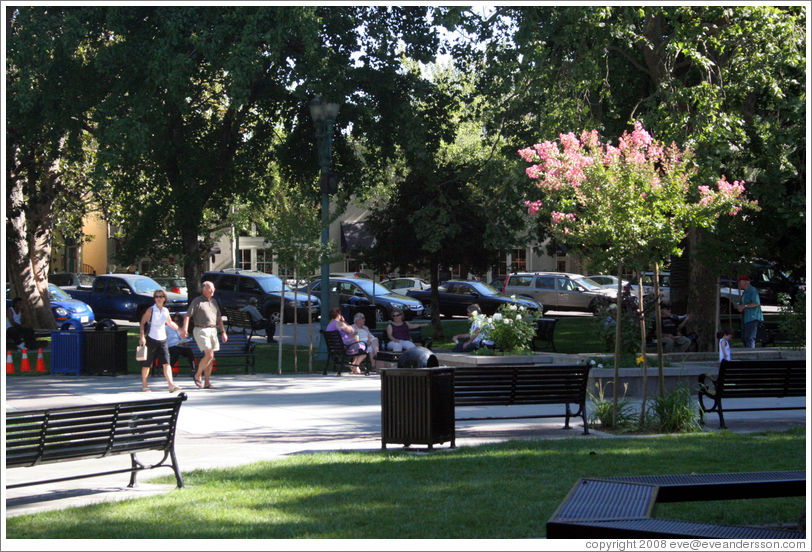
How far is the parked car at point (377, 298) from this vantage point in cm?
2962

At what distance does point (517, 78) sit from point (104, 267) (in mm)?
51190

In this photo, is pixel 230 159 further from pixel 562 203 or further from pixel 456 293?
pixel 562 203

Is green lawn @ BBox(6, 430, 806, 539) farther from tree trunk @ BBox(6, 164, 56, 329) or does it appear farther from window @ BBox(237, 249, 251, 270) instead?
window @ BBox(237, 249, 251, 270)

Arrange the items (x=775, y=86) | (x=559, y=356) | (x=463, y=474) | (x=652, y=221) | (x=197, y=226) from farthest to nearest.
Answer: (x=197, y=226)
(x=775, y=86)
(x=559, y=356)
(x=652, y=221)
(x=463, y=474)

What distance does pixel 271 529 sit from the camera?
5.58 meters

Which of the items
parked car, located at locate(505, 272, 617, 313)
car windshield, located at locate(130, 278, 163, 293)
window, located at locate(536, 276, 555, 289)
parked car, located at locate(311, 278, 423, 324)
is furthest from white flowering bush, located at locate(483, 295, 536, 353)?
window, located at locate(536, 276, 555, 289)

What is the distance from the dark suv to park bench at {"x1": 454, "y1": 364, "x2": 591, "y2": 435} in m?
19.0

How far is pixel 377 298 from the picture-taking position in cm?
3011

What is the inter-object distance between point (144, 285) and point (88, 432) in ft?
75.1

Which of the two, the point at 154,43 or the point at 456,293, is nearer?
the point at 154,43

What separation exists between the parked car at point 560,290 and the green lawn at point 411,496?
25.0 meters

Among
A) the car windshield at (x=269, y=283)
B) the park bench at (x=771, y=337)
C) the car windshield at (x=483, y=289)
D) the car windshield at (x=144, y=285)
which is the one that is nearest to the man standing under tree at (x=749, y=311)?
the park bench at (x=771, y=337)

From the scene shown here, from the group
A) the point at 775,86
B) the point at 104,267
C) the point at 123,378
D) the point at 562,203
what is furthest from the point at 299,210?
the point at 104,267

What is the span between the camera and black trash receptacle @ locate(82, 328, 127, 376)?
16.5 meters
